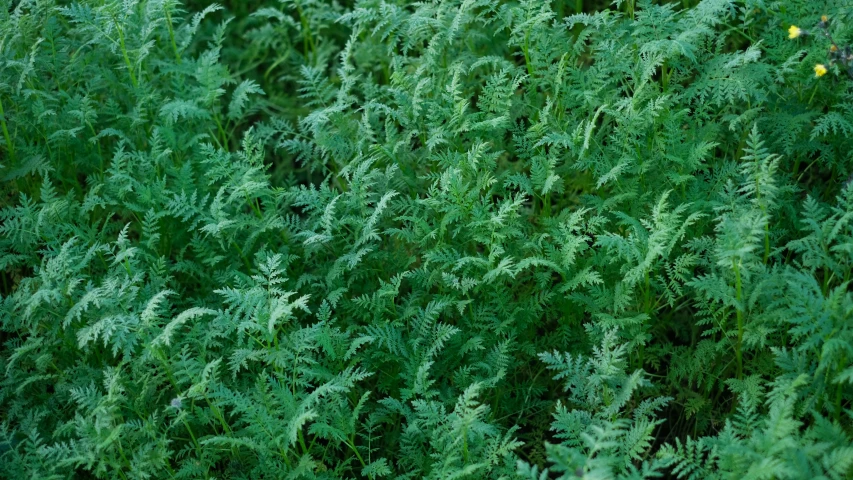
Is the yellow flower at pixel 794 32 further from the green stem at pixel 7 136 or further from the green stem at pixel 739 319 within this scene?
the green stem at pixel 7 136

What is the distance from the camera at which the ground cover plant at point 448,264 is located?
2.71m

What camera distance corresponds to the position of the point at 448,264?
9.80ft

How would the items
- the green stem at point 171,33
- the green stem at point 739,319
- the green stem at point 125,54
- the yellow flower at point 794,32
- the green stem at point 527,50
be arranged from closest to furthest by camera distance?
the green stem at point 739,319
the yellow flower at point 794,32
the green stem at point 527,50
the green stem at point 125,54
the green stem at point 171,33

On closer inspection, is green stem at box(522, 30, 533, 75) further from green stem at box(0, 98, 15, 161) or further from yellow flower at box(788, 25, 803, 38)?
green stem at box(0, 98, 15, 161)

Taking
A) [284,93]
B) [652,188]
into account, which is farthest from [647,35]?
[284,93]

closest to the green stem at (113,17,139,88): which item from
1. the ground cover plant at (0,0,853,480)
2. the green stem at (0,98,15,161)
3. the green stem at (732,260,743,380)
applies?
the ground cover plant at (0,0,853,480)

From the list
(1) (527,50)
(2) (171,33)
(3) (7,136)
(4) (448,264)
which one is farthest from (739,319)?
(3) (7,136)

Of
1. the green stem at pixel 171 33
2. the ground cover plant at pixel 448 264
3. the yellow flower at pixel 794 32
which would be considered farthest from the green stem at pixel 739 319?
the green stem at pixel 171 33

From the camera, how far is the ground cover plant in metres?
2.71

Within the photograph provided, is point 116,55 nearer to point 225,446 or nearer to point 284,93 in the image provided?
point 284,93

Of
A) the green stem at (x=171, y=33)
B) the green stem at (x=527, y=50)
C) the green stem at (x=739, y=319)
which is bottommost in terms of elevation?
the green stem at (x=739, y=319)

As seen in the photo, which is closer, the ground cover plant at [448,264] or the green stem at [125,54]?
the ground cover plant at [448,264]

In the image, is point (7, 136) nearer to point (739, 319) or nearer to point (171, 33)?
point (171, 33)

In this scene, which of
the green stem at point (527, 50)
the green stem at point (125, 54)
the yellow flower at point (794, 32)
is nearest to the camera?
the yellow flower at point (794, 32)
